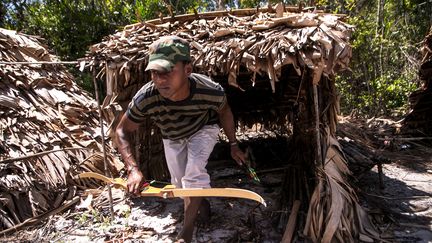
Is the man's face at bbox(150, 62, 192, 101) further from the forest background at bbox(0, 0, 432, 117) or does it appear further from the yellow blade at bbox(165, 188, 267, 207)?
the forest background at bbox(0, 0, 432, 117)

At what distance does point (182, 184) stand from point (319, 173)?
116cm

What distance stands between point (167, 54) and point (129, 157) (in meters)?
0.80

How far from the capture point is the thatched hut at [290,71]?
3023 millimetres

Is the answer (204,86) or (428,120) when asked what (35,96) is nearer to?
(204,86)

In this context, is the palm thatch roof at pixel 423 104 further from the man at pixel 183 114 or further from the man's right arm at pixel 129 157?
the man's right arm at pixel 129 157

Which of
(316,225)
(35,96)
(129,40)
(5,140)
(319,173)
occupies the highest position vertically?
(129,40)

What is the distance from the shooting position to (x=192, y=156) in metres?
2.98

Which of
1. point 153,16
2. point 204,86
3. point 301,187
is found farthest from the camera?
point 153,16

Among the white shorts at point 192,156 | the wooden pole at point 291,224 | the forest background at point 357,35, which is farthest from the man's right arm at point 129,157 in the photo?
the forest background at point 357,35

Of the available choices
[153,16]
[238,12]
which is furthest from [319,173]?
[153,16]

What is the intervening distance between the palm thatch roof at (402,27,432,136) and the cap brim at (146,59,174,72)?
471cm

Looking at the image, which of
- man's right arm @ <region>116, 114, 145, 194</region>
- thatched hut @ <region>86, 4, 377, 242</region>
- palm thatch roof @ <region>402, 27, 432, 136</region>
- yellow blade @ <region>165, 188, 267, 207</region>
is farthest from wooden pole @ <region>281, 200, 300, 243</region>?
palm thatch roof @ <region>402, 27, 432, 136</region>

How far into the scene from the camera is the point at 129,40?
3854 millimetres

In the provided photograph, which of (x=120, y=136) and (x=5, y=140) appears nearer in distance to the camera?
(x=120, y=136)
